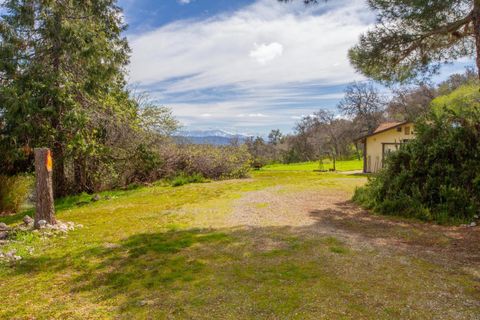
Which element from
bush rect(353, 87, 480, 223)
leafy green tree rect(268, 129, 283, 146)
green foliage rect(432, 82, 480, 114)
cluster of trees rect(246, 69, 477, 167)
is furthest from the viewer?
leafy green tree rect(268, 129, 283, 146)

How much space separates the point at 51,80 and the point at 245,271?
8.72 metres

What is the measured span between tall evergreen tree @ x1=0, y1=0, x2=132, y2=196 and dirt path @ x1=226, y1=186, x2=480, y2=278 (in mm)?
5650

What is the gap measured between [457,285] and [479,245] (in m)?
1.97

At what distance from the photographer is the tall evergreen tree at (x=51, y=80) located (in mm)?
9508

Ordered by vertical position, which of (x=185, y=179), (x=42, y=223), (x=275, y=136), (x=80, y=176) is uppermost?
(x=275, y=136)

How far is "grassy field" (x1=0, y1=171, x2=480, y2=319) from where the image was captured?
3.07 meters

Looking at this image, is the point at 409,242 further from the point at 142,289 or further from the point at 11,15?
the point at 11,15

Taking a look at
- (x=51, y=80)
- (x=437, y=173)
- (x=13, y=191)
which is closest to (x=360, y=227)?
(x=437, y=173)

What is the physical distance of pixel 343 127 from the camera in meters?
39.4

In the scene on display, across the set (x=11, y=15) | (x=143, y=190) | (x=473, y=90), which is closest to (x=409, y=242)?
(x=473, y=90)

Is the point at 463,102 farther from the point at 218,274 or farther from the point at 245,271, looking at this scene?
the point at 218,274

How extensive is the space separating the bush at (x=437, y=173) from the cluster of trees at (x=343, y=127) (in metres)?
20.8

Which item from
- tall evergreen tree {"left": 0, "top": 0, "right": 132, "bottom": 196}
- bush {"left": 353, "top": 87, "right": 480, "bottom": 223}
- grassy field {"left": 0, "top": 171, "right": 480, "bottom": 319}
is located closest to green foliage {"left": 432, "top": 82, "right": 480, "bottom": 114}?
bush {"left": 353, "top": 87, "right": 480, "bottom": 223}

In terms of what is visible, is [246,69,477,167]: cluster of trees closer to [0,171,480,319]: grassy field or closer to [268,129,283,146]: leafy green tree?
[268,129,283,146]: leafy green tree
